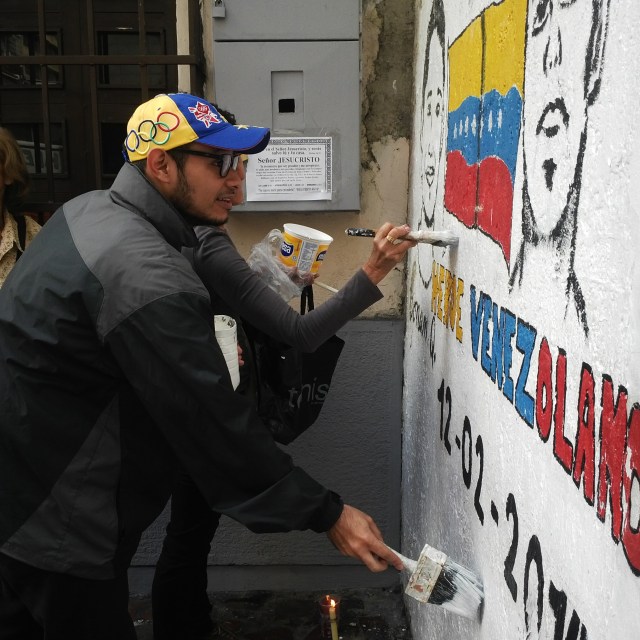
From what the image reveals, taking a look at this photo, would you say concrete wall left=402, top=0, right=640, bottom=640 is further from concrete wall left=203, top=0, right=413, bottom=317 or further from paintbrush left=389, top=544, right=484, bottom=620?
concrete wall left=203, top=0, right=413, bottom=317

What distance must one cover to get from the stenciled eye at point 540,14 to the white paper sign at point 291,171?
1799 mm

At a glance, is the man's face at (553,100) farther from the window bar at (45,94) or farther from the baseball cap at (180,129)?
the window bar at (45,94)

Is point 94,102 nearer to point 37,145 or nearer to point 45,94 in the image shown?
point 45,94

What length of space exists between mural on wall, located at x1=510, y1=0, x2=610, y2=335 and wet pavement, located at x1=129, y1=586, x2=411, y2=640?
2.23 metres

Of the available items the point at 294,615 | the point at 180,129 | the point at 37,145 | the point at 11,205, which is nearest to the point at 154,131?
the point at 180,129

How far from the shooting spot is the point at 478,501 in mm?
1817

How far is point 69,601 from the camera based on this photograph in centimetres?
Result: 183

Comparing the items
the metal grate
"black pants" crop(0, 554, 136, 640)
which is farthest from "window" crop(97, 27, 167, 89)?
"black pants" crop(0, 554, 136, 640)

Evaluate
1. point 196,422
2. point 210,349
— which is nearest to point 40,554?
point 196,422

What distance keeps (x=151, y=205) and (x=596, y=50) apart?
1.18 m

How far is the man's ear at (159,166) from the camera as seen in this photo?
2010 millimetres

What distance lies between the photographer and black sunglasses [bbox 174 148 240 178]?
6.66ft

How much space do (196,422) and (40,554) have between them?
1.65 feet

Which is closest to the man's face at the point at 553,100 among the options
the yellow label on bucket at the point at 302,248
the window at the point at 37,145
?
the yellow label on bucket at the point at 302,248
